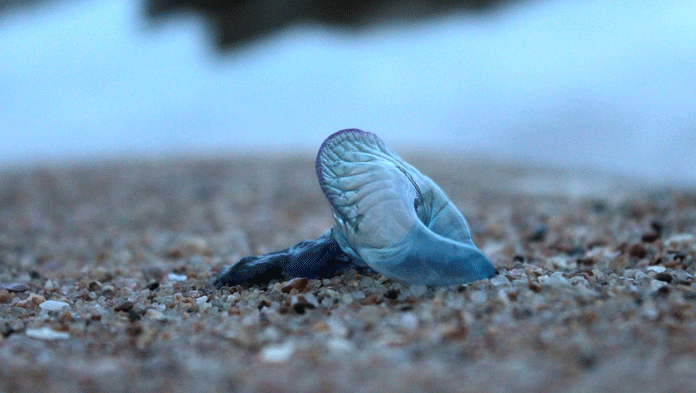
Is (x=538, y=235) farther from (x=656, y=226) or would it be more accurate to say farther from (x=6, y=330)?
(x=6, y=330)

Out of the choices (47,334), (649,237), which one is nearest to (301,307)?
(47,334)

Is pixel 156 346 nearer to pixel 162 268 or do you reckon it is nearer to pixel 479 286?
pixel 479 286

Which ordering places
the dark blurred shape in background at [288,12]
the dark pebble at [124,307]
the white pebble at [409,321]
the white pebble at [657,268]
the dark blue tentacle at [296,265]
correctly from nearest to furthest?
Result: the white pebble at [409,321] < the dark pebble at [124,307] < the dark blue tentacle at [296,265] < the white pebble at [657,268] < the dark blurred shape in background at [288,12]

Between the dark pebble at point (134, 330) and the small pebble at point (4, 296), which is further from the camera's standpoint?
the small pebble at point (4, 296)

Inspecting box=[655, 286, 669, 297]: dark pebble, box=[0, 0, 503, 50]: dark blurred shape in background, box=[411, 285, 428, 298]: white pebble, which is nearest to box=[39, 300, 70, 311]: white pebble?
box=[411, 285, 428, 298]: white pebble

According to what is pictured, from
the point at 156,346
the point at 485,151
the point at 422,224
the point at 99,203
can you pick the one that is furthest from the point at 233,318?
the point at 485,151

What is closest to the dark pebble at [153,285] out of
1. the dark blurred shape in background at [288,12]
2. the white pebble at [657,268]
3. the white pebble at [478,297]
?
the white pebble at [478,297]

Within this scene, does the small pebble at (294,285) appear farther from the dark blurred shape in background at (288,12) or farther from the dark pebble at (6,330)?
the dark blurred shape in background at (288,12)
